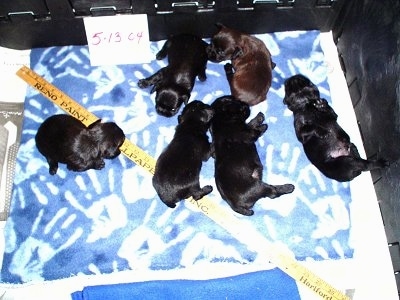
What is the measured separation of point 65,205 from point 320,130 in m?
0.98

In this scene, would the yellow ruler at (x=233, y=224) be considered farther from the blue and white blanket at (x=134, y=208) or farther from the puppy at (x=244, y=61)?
the puppy at (x=244, y=61)

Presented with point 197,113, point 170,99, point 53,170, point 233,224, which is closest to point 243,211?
point 233,224

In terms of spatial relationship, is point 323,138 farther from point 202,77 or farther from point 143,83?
point 143,83

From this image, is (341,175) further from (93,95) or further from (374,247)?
(93,95)

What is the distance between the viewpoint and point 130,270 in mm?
1646

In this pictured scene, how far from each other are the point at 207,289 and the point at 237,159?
46cm

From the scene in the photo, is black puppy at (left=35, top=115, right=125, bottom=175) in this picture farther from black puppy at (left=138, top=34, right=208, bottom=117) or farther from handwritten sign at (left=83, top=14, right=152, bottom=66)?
handwritten sign at (left=83, top=14, right=152, bottom=66)

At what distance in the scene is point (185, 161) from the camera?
1.60 m

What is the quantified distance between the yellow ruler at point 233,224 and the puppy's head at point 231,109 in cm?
31

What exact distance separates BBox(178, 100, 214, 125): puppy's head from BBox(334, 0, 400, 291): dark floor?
1.96 feet

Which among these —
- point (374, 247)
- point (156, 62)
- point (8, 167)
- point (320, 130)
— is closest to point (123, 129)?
point (156, 62)

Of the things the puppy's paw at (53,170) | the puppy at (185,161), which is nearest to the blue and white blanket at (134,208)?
the puppy's paw at (53,170)

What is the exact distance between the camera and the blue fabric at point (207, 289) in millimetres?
1578

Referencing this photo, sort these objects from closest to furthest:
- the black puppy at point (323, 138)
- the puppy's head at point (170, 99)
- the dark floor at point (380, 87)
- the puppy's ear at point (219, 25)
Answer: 1. the dark floor at point (380, 87)
2. the black puppy at point (323, 138)
3. the puppy's head at point (170, 99)
4. the puppy's ear at point (219, 25)
